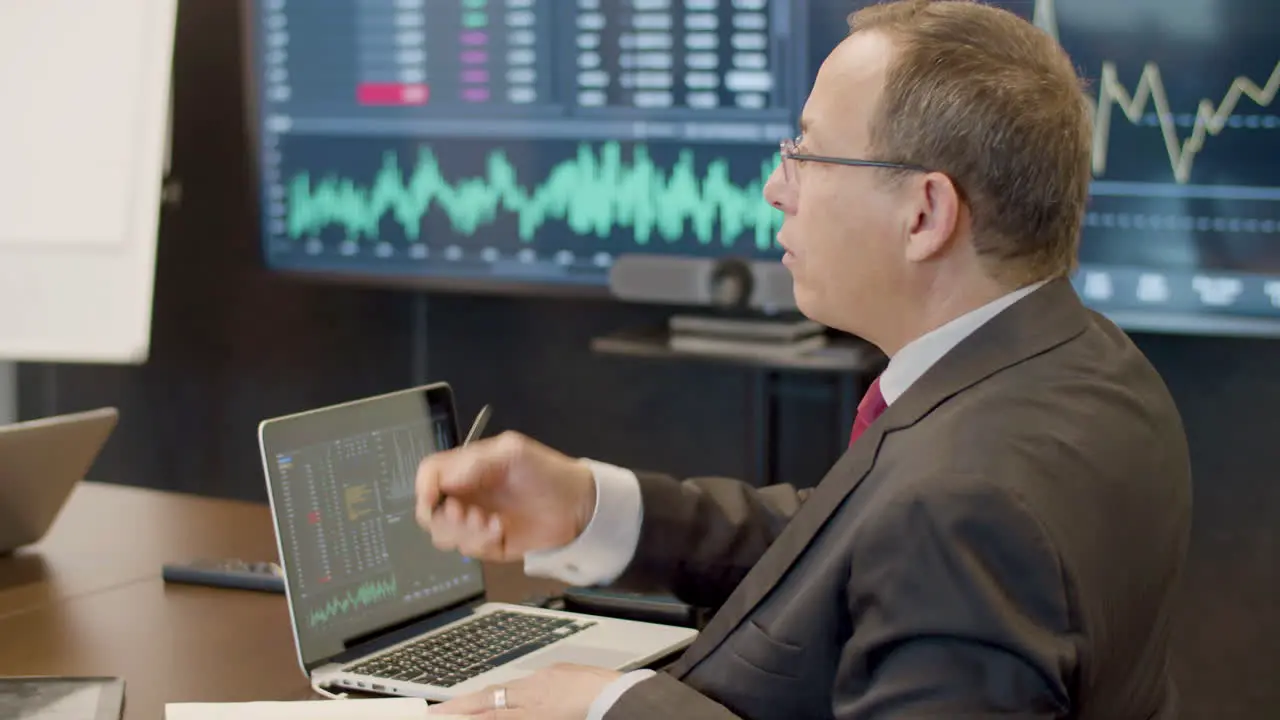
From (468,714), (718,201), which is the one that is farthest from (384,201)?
(468,714)

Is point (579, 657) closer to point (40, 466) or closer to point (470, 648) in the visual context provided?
point (470, 648)

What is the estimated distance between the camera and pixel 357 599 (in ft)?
5.46

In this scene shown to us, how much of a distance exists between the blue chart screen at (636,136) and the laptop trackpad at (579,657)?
1.55m

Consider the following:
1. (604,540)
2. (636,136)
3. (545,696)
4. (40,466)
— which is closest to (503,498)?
(604,540)

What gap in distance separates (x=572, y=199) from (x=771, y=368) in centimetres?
59

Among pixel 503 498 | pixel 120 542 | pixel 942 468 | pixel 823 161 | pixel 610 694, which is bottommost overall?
pixel 120 542

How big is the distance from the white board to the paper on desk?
197 cm

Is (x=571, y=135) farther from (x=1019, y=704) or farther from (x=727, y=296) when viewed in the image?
(x=1019, y=704)

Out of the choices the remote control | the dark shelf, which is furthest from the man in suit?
the dark shelf

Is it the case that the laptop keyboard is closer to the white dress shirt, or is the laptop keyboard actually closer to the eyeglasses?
the white dress shirt

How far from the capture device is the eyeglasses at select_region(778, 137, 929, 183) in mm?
1399

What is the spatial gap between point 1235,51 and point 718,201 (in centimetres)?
99

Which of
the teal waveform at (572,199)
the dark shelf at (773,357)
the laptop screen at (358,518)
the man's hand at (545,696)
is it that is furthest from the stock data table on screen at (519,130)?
the man's hand at (545,696)

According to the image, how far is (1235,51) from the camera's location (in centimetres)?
275
